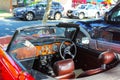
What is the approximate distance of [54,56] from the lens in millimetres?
4188

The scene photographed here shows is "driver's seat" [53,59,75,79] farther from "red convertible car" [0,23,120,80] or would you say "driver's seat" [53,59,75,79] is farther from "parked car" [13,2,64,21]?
"parked car" [13,2,64,21]

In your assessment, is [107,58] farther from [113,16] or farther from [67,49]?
[113,16]

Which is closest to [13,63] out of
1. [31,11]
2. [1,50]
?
[1,50]

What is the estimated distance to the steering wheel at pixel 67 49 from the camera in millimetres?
4227

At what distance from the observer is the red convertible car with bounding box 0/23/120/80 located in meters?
2.84

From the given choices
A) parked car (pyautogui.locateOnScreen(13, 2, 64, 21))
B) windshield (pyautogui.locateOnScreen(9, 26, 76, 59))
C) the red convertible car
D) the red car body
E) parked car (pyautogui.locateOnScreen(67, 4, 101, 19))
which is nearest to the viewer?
the red car body

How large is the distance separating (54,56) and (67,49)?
0.75ft

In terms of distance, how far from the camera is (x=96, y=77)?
2.92 meters

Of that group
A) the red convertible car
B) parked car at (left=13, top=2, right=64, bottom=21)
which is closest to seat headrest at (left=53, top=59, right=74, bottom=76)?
→ the red convertible car

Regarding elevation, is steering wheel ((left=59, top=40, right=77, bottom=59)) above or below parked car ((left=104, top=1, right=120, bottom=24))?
below

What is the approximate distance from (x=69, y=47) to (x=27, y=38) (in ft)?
2.51

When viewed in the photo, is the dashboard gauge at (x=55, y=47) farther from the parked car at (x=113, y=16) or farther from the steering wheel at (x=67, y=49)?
Answer: the parked car at (x=113, y=16)

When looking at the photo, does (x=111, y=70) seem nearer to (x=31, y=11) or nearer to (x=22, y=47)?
(x=22, y=47)

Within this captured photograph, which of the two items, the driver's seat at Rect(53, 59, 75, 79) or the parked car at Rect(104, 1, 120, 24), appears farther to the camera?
the parked car at Rect(104, 1, 120, 24)
